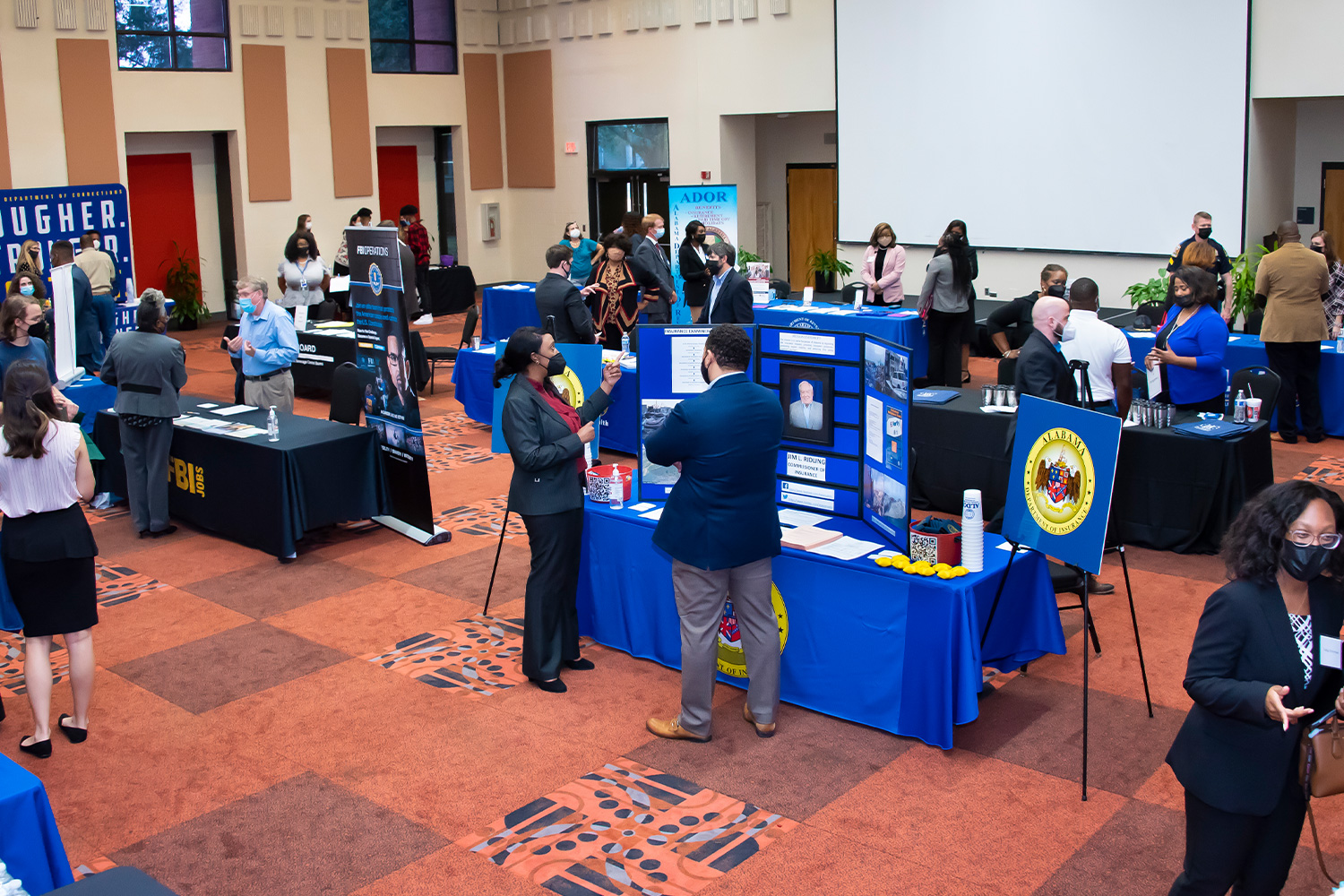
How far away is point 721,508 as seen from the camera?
427cm

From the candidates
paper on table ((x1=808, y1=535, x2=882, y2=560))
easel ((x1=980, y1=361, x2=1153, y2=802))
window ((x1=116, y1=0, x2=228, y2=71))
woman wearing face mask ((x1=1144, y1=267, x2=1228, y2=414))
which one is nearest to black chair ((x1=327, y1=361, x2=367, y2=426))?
paper on table ((x1=808, y1=535, x2=882, y2=560))

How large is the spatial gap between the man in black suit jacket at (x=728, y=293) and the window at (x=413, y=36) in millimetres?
10337

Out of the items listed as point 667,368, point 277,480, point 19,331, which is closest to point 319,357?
point 19,331

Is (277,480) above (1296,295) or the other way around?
the other way around

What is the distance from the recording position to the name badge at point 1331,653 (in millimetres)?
2666

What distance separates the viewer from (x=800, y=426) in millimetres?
5047

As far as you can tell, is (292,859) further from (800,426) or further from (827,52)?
(827,52)

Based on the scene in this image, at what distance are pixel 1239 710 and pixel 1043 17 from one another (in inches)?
476

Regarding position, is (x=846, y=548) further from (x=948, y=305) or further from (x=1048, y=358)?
(x=948, y=305)

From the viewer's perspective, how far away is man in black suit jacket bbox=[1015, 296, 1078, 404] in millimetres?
5746

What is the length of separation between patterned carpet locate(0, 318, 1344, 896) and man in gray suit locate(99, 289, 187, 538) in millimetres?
1344

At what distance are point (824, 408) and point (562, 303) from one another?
401cm

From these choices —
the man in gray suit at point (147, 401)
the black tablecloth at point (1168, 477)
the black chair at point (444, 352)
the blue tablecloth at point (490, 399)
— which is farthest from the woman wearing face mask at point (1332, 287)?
the man in gray suit at point (147, 401)

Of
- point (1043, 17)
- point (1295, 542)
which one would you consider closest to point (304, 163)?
point (1043, 17)
